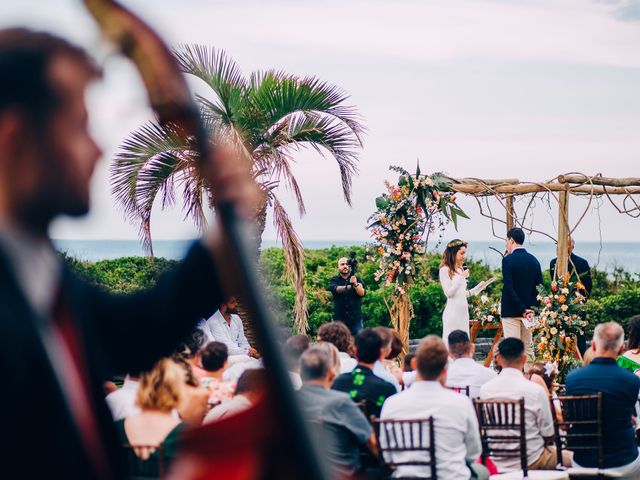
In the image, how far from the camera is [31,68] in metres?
0.86

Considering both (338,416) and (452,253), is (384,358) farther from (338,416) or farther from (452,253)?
(452,253)

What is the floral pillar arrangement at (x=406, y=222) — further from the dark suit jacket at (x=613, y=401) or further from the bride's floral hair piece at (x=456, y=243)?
the dark suit jacket at (x=613, y=401)

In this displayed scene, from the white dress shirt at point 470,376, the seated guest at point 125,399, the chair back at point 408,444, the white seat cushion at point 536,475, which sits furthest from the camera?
the white dress shirt at point 470,376

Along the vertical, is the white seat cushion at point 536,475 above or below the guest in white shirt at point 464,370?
below

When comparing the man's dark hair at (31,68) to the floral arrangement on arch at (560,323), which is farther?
the floral arrangement on arch at (560,323)

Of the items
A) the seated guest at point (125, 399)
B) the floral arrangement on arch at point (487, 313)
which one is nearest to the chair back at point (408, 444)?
the seated guest at point (125, 399)

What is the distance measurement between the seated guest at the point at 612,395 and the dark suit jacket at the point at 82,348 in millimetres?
5186

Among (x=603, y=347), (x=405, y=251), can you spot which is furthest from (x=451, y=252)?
(x=603, y=347)

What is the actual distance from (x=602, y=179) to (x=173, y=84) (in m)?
10.8

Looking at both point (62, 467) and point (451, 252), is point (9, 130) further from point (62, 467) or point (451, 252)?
point (451, 252)

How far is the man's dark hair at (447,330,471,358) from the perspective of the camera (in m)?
6.70

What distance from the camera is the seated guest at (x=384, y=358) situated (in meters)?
5.98

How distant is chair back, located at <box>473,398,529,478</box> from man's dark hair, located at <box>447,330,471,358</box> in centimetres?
85

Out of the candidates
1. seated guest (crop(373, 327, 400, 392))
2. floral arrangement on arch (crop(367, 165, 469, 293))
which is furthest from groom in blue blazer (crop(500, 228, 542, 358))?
seated guest (crop(373, 327, 400, 392))
